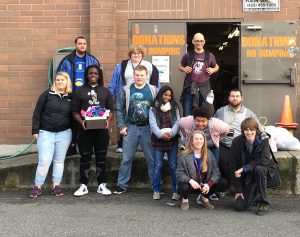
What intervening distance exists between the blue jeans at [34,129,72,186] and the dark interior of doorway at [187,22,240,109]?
383cm

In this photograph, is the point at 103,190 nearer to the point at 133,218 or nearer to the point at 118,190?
the point at 118,190

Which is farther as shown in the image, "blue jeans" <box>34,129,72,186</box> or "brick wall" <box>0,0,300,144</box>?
"brick wall" <box>0,0,300,144</box>

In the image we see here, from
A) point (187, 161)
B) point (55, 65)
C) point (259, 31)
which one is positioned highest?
point (259, 31)

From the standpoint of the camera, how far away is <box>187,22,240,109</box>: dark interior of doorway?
33.5ft

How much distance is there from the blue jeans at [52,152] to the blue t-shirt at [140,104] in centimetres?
92

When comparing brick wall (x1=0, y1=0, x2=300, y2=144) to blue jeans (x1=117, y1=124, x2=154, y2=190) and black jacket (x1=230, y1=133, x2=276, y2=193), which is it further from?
black jacket (x1=230, y1=133, x2=276, y2=193)

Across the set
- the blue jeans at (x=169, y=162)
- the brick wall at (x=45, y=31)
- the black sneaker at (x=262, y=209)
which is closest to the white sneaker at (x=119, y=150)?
the blue jeans at (x=169, y=162)

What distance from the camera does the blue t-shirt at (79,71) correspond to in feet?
21.8

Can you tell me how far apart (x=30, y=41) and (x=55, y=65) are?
69 cm

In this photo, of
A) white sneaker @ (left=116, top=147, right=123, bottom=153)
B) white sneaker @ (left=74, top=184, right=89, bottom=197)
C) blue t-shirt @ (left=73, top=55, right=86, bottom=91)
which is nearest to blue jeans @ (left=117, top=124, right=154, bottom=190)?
white sneaker @ (left=74, top=184, right=89, bottom=197)

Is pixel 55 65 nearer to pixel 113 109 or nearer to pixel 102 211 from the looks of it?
pixel 113 109

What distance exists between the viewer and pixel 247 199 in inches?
220

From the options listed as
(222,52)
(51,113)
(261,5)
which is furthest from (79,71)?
(222,52)

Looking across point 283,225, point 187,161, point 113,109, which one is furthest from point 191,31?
point 283,225
